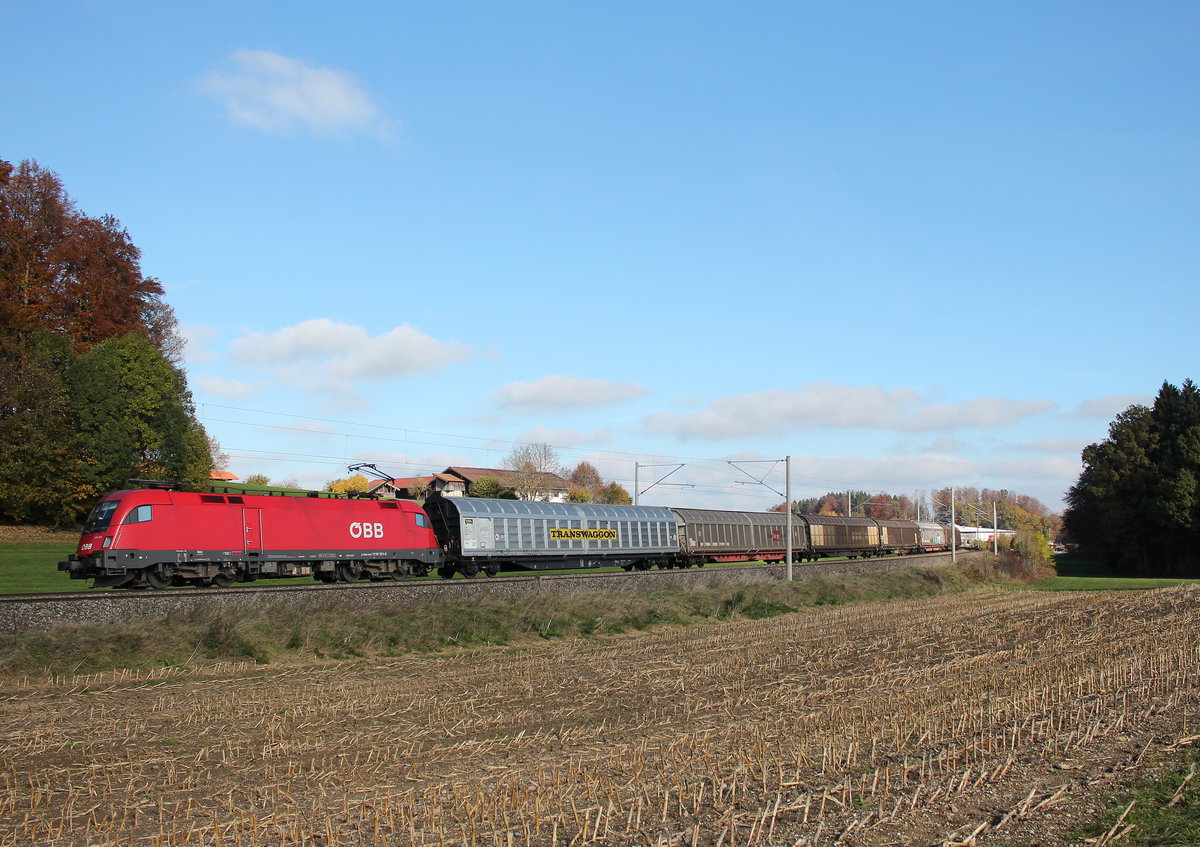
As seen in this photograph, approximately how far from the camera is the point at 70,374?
61.1 m

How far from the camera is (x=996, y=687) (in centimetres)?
1750

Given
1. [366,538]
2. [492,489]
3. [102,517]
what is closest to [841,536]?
[366,538]

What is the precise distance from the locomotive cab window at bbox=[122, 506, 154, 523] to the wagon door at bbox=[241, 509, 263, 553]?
3.33m

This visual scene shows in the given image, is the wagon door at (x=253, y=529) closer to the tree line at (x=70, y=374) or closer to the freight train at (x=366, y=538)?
the freight train at (x=366, y=538)

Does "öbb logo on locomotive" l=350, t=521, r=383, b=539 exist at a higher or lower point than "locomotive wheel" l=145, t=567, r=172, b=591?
higher

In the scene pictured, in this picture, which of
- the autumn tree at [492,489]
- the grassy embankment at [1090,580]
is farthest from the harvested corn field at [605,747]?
the autumn tree at [492,489]

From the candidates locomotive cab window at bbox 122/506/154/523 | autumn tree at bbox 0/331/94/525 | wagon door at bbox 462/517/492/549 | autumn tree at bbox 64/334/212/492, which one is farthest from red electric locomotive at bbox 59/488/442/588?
autumn tree at bbox 0/331/94/525

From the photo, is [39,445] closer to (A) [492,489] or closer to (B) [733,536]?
(B) [733,536]

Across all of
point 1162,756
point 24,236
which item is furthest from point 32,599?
point 24,236

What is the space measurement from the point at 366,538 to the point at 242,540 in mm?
5370

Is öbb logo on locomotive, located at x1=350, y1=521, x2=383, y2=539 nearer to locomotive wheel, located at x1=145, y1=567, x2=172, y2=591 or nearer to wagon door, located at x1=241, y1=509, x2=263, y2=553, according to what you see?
wagon door, located at x1=241, y1=509, x2=263, y2=553

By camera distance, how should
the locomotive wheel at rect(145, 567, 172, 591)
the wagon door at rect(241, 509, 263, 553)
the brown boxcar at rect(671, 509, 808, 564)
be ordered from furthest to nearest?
the brown boxcar at rect(671, 509, 808, 564)
the wagon door at rect(241, 509, 263, 553)
the locomotive wheel at rect(145, 567, 172, 591)

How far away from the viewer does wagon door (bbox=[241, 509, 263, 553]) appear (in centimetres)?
3253

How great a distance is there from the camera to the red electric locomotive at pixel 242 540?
96.5ft
